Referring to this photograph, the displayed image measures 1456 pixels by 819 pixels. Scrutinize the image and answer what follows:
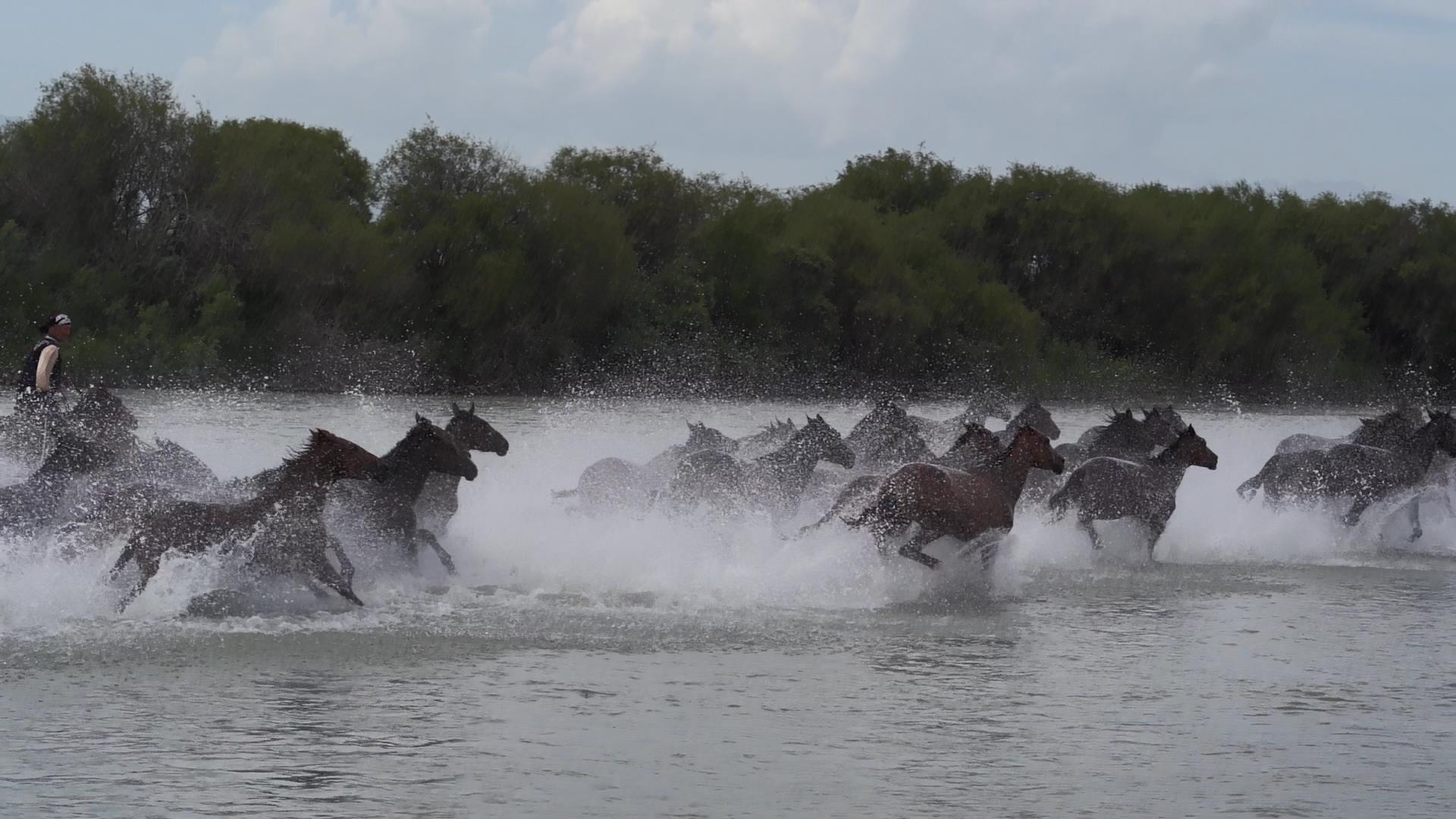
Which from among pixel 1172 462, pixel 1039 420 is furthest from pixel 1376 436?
pixel 1172 462

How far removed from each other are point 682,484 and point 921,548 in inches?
109

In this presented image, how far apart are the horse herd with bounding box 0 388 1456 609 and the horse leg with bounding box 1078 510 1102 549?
2 centimetres

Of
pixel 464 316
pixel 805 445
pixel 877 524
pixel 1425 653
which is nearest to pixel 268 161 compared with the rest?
pixel 464 316

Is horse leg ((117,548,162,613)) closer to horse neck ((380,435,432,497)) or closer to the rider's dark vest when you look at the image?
horse neck ((380,435,432,497))

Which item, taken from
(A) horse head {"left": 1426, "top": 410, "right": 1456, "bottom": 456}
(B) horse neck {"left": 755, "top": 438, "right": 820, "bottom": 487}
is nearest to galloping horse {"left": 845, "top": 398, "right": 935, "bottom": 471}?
(B) horse neck {"left": 755, "top": 438, "right": 820, "bottom": 487}

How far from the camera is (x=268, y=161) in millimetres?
43406

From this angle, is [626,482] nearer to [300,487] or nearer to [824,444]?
[824,444]

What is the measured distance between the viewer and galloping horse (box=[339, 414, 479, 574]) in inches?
485

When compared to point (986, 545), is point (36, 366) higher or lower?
higher

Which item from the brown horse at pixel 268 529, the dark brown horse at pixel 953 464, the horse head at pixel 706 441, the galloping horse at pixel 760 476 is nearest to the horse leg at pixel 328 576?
the brown horse at pixel 268 529

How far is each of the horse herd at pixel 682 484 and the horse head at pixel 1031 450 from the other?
2 centimetres

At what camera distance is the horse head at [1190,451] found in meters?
16.0

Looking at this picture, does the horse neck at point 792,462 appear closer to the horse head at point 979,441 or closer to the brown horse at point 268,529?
the horse head at point 979,441

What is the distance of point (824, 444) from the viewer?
52.1ft
